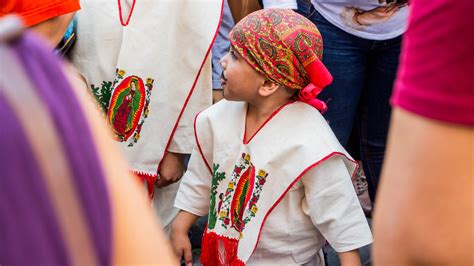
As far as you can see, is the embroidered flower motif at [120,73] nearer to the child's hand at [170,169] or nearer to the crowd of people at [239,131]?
the crowd of people at [239,131]

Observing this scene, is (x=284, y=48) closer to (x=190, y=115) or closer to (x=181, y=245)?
(x=190, y=115)

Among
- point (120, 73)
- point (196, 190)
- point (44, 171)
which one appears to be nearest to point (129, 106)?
point (120, 73)

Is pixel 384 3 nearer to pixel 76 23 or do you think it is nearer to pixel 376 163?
pixel 376 163

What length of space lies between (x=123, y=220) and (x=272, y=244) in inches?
70.8

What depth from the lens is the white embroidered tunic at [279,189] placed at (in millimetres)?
2363

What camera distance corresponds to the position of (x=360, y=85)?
2832mm

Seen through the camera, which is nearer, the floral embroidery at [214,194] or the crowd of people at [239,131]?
the crowd of people at [239,131]

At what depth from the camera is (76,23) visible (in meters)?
2.92

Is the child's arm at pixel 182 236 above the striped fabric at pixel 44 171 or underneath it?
underneath

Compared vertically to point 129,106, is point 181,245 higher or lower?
lower

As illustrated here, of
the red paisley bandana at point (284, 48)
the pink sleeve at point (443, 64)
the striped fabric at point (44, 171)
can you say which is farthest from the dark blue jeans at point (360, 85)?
the striped fabric at point (44, 171)

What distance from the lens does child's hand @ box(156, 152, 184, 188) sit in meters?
2.99

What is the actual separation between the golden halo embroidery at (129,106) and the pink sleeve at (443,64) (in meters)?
1.90

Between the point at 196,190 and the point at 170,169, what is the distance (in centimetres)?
31
